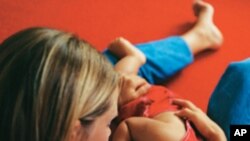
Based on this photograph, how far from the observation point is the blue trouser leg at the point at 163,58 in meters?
1.25

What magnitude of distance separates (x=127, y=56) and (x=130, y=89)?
142 mm

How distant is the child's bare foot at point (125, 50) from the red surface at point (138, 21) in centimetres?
10

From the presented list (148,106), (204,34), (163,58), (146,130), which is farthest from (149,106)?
(204,34)

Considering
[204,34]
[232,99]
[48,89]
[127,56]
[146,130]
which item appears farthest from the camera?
[204,34]

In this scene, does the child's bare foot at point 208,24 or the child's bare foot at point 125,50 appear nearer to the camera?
the child's bare foot at point 125,50

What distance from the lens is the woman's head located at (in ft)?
2.04

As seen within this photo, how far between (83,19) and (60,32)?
707 mm

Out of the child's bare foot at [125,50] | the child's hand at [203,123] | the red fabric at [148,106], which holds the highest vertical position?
the child's bare foot at [125,50]

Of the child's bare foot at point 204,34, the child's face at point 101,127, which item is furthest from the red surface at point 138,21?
the child's face at point 101,127

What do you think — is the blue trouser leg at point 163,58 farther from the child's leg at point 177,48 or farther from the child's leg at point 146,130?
the child's leg at point 146,130

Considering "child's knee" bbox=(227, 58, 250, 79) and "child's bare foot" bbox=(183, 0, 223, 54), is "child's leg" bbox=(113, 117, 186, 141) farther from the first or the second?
"child's bare foot" bbox=(183, 0, 223, 54)

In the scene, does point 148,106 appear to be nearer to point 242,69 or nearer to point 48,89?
point 242,69

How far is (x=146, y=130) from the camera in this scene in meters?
0.94

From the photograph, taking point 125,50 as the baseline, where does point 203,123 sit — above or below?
below
